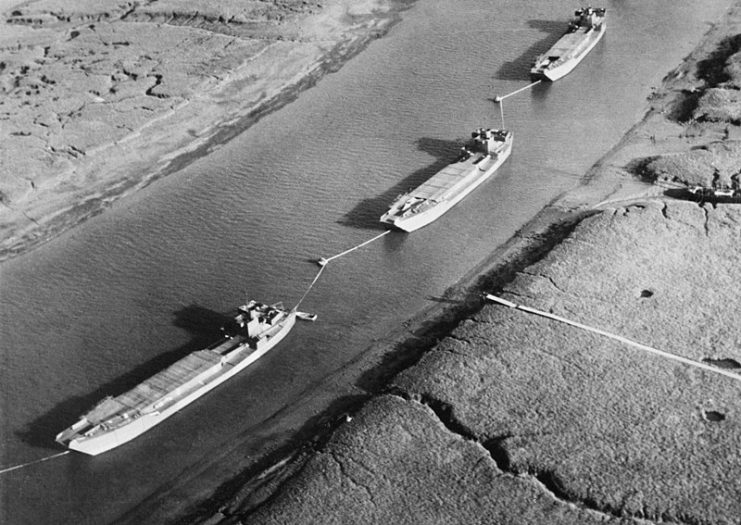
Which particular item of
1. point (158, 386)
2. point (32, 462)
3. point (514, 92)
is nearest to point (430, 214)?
point (158, 386)

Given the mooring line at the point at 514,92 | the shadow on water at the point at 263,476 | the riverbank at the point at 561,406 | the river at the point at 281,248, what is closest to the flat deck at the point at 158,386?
the river at the point at 281,248

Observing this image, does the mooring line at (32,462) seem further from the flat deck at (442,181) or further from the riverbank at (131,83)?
the flat deck at (442,181)

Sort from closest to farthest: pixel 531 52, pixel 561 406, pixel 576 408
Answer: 1. pixel 576 408
2. pixel 561 406
3. pixel 531 52

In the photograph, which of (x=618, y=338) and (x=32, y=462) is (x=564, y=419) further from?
(x=32, y=462)

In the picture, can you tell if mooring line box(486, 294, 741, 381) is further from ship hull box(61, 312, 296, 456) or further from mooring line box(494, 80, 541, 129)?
mooring line box(494, 80, 541, 129)

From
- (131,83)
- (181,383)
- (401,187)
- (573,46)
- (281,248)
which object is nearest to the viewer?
(181,383)

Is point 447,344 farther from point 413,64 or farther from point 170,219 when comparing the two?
point 413,64

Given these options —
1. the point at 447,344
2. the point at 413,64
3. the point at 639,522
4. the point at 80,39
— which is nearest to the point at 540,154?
the point at 413,64
